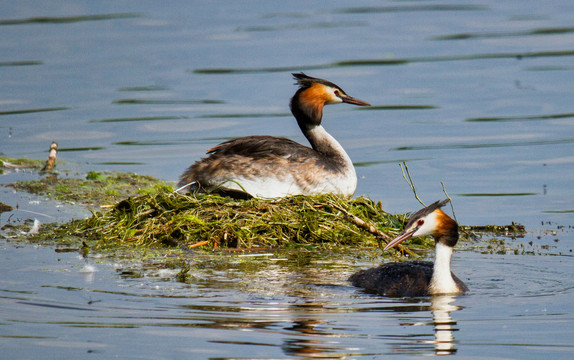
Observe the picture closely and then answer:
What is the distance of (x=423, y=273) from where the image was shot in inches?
344

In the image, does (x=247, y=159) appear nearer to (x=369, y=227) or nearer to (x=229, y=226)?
(x=229, y=226)

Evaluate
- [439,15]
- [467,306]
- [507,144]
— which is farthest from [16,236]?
[439,15]

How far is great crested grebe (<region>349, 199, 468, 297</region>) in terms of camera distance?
8.52 m

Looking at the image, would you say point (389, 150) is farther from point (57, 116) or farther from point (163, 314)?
point (163, 314)

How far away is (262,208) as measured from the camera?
34.9ft

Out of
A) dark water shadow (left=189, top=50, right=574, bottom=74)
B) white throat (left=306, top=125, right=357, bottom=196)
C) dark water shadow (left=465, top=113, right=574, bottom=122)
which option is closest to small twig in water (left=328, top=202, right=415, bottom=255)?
white throat (left=306, top=125, right=357, bottom=196)

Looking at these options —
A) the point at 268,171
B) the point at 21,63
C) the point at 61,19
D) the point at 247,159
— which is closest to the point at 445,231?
the point at 268,171

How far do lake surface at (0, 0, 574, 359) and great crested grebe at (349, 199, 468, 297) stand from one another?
16 centimetres

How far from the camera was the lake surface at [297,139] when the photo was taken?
7.40m

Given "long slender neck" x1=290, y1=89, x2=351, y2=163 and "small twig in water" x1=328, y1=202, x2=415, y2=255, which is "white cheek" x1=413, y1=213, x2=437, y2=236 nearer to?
"small twig in water" x1=328, y1=202, x2=415, y2=255

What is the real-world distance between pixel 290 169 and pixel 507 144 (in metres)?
5.24

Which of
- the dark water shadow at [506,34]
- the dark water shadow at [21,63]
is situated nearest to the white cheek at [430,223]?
the dark water shadow at [21,63]

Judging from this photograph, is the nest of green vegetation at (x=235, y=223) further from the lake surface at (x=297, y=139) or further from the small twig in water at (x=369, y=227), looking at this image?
the lake surface at (x=297, y=139)

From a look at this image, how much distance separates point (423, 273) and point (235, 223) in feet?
7.11
